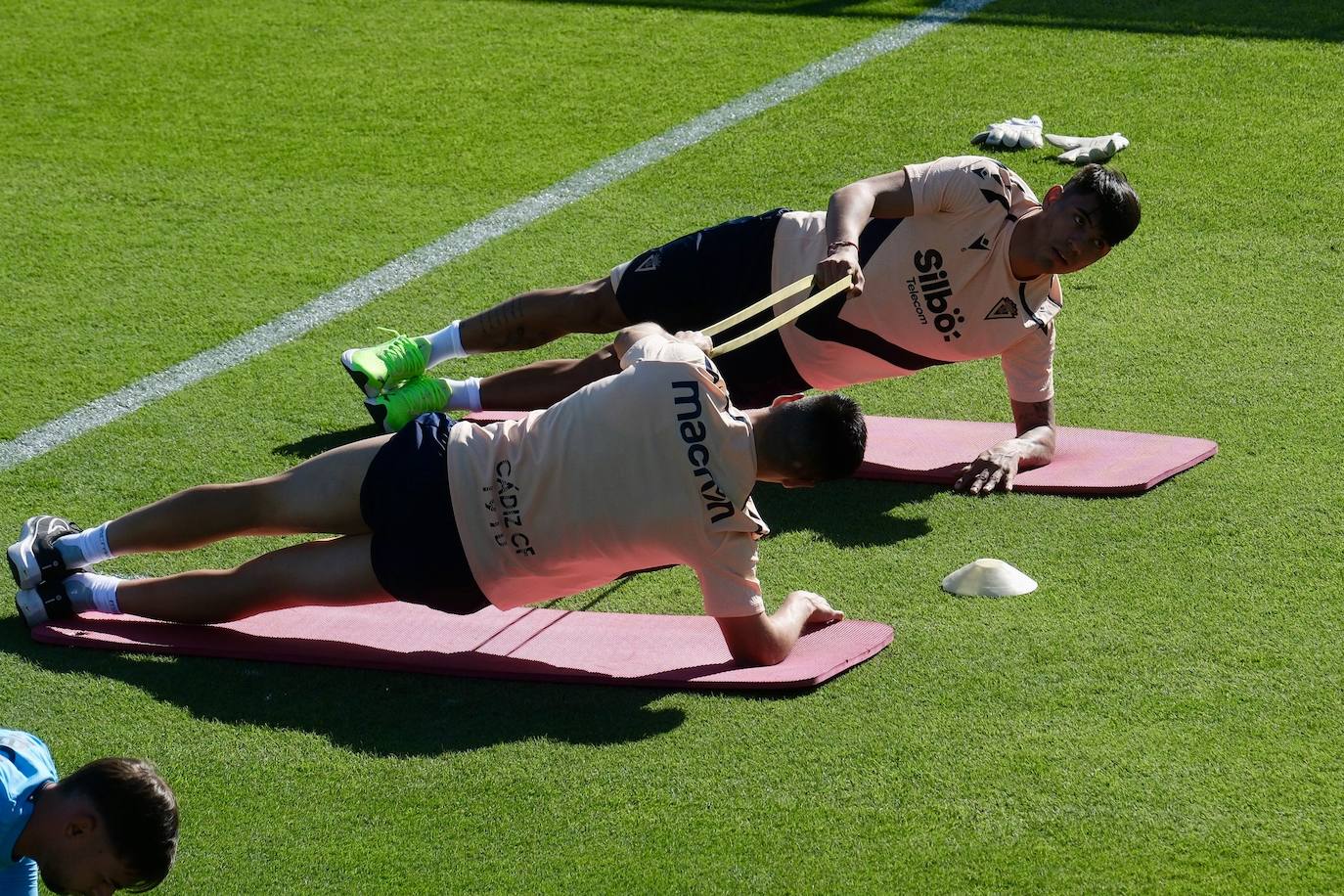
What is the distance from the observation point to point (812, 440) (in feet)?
13.2

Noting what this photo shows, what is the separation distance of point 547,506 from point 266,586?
0.87 meters

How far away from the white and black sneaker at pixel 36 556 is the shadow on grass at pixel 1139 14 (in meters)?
7.07

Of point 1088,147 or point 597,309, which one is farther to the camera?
point 1088,147

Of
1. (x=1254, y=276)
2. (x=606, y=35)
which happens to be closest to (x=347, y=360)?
(x=1254, y=276)

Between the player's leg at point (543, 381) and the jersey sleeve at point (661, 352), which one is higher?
the jersey sleeve at point (661, 352)

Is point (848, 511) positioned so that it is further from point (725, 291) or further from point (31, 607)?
point (31, 607)

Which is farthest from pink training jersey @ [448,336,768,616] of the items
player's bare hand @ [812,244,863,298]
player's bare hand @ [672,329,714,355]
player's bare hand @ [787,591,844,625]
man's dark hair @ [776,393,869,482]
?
player's bare hand @ [812,244,863,298]

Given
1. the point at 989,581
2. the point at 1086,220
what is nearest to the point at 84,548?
the point at 989,581

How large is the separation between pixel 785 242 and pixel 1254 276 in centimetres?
273

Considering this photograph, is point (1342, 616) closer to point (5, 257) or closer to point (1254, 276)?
point (1254, 276)

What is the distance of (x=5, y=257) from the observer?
752 centimetres

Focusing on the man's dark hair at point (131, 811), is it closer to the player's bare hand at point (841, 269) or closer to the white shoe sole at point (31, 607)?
the white shoe sole at point (31, 607)

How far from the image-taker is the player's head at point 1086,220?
5223mm

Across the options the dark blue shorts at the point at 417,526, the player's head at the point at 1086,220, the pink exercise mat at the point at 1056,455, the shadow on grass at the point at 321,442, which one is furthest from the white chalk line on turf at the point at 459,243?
the player's head at the point at 1086,220
